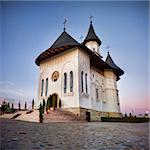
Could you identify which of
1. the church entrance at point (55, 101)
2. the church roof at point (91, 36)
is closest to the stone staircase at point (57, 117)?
the church entrance at point (55, 101)

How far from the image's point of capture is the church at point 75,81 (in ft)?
63.5

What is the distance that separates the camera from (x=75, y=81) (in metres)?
19.3

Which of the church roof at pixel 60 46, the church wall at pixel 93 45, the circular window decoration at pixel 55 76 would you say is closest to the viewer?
the church roof at pixel 60 46

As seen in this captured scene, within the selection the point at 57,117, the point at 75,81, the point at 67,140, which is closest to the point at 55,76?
the point at 75,81

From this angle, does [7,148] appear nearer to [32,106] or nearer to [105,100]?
[32,106]

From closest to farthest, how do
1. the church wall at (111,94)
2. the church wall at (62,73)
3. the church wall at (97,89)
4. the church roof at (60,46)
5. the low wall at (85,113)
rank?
the low wall at (85,113) < the church wall at (62,73) < the church roof at (60,46) < the church wall at (97,89) < the church wall at (111,94)

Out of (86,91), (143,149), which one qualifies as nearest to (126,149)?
(143,149)

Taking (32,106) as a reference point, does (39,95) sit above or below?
above

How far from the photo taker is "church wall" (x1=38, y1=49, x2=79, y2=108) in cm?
1916

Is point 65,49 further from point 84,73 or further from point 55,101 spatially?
point 55,101

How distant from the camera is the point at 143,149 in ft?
12.2

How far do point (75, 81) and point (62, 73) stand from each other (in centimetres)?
252

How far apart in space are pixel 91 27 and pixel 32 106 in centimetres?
2272

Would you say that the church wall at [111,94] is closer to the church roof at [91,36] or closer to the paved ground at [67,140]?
the church roof at [91,36]
